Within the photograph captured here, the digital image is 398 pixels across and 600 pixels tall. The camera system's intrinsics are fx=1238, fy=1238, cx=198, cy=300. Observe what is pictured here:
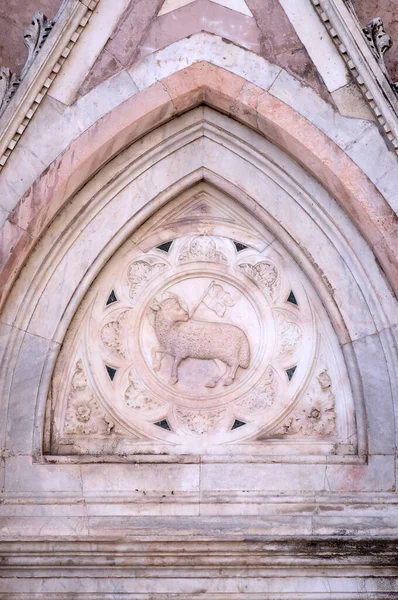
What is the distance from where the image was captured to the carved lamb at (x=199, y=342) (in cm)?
833

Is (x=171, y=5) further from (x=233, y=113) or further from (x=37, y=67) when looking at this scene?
(x=37, y=67)

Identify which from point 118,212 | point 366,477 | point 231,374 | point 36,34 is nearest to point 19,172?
point 118,212

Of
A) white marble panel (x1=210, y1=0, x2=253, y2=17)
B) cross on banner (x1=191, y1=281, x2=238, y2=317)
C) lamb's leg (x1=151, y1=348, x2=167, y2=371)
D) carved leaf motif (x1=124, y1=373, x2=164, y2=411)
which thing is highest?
white marble panel (x1=210, y1=0, x2=253, y2=17)

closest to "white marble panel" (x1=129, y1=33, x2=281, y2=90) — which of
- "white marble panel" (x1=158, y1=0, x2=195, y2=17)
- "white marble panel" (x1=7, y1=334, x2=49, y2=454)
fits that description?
"white marble panel" (x1=158, y1=0, x2=195, y2=17)

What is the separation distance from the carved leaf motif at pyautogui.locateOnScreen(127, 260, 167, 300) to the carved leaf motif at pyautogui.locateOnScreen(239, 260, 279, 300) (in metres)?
0.60

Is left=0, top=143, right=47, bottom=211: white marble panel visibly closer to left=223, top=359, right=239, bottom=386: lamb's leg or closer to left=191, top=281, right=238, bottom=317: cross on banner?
left=191, top=281, right=238, bottom=317: cross on banner

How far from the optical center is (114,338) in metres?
8.40

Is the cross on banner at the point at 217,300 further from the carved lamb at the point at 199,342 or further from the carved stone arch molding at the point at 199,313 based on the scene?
the carved lamb at the point at 199,342

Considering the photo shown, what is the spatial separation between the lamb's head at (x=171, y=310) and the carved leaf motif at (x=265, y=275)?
510mm

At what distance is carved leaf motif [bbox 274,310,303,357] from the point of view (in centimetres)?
836

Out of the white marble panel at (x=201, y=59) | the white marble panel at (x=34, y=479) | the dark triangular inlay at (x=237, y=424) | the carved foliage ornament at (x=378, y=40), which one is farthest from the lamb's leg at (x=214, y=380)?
the carved foliage ornament at (x=378, y=40)

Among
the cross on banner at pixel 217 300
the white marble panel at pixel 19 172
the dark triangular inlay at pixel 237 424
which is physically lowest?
the dark triangular inlay at pixel 237 424

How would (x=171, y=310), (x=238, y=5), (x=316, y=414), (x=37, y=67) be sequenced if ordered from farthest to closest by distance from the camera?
(x=171, y=310)
(x=316, y=414)
(x=238, y=5)
(x=37, y=67)

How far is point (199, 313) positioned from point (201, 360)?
1.06 feet
